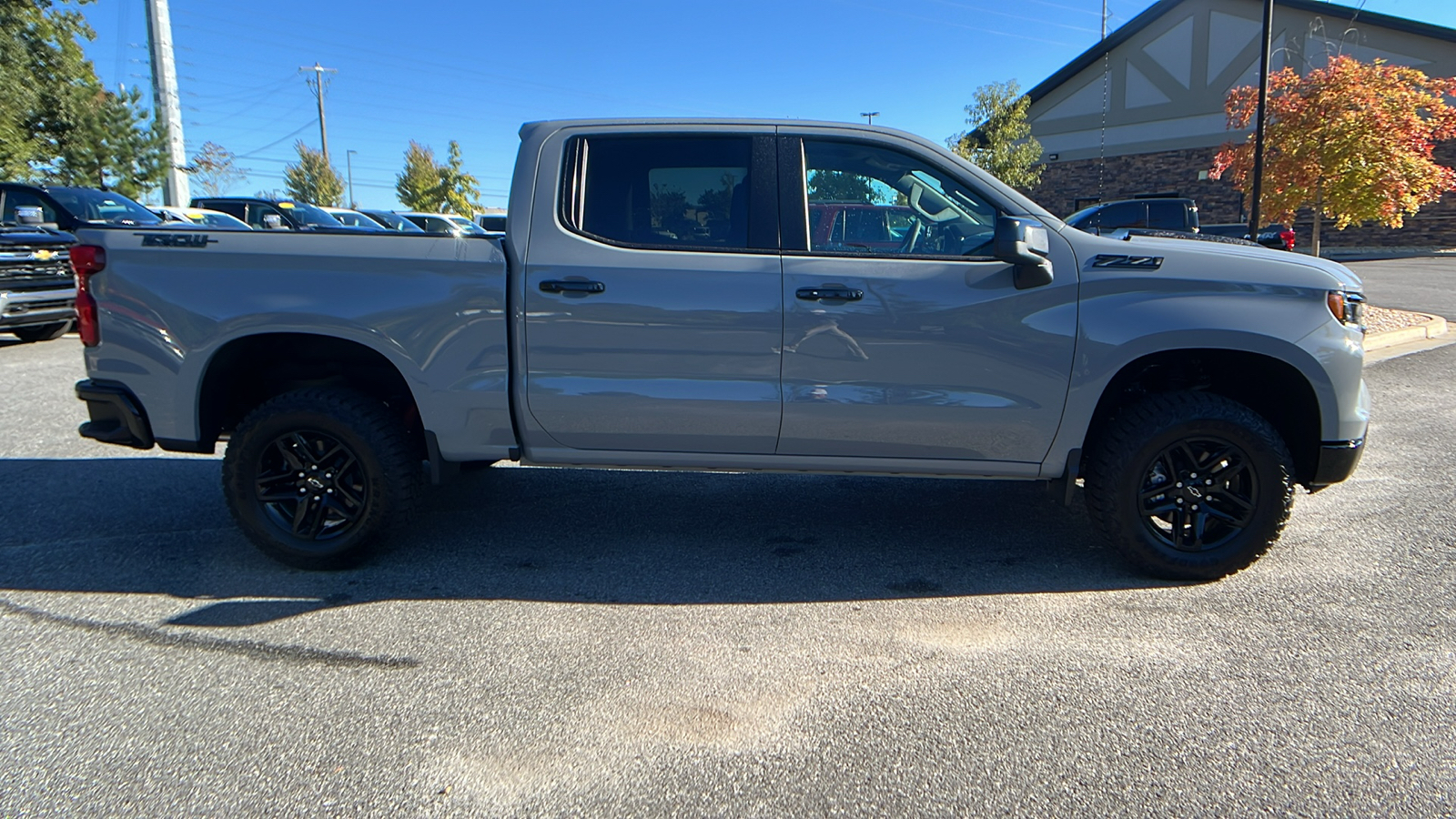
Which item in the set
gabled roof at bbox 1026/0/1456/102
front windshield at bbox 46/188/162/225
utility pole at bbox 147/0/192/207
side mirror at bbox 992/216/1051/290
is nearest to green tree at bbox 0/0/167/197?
utility pole at bbox 147/0/192/207

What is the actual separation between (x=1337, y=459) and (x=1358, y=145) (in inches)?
461

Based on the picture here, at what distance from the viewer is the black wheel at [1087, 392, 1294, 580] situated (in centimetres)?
377

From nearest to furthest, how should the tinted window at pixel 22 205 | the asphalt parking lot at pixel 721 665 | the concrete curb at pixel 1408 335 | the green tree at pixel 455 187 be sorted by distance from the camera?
the asphalt parking lot at pixel 721 665
the concrete curb at pixel 1408 335
the tinted window at pixel 22 205
the green tree at pixel 455 187

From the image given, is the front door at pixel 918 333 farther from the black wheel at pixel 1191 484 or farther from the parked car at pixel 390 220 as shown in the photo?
the parked car at pixel 390 220

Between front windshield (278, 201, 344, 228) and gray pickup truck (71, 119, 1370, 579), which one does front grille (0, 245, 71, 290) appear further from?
front windshield (278, 201, 344, 228)

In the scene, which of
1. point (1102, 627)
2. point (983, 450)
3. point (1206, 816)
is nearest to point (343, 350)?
point (983, 450)

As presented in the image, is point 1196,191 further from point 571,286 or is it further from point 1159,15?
point 571,286

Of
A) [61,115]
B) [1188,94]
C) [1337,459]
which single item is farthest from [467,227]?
[1188,94]

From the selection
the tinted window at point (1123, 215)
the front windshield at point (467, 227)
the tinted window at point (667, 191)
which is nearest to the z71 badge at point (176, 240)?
the front windshield at point (467, 227)

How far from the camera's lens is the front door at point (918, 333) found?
3729mm

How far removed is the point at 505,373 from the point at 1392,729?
3355mm

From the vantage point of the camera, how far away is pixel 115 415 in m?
3.99

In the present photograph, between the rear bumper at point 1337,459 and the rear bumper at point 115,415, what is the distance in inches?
199

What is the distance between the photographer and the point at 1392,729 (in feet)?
9.08
